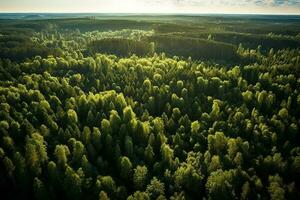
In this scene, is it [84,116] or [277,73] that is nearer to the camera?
[84,116]

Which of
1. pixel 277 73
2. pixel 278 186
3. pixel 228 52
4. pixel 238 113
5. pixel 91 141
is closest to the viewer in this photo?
pixel 278 186

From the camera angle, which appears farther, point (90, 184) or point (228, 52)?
point (228, 52)

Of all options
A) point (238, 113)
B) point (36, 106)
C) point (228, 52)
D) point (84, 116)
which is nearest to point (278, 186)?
point (238, 113)

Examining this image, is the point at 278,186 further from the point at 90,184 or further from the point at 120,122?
the point at 120,122

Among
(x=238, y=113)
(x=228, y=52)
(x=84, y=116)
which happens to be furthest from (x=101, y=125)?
(x=228, y=52)

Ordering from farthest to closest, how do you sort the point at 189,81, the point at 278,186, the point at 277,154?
the point at 189,81 < the point at 277,154 < the point at 278,186

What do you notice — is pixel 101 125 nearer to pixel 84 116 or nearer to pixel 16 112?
pixel 84 116
